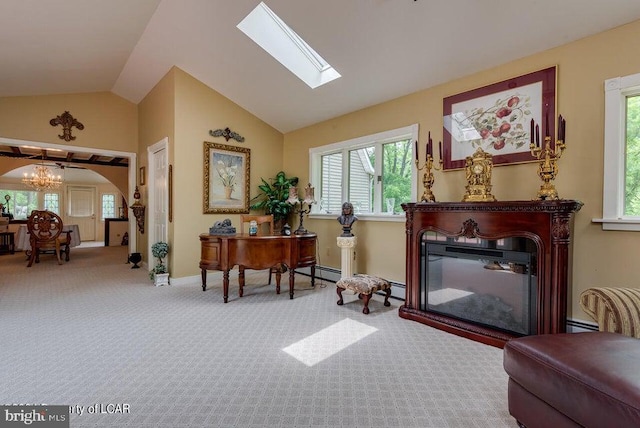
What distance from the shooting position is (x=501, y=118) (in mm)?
2873

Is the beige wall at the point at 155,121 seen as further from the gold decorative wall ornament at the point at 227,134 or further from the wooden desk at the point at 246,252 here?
the wooden desk at the point at 246,252

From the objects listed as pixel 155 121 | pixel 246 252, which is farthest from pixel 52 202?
pixel 246 252

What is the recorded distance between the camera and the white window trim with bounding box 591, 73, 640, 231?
7.45 feet

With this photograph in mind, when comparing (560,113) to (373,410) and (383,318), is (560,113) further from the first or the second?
(373,410)

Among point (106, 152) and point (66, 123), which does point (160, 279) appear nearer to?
point (106, 152)

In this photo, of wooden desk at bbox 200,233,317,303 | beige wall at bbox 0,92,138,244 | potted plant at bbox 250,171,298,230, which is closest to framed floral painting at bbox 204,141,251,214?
potted plant at bbox 250,171,298,230

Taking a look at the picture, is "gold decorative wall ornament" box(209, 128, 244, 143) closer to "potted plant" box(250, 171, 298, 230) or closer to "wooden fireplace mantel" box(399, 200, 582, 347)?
"potted plant" box(250, 171, 298, 230)

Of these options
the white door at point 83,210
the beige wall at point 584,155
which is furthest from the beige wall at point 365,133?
the white door at point 83,210

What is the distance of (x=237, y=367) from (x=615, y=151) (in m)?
3.21

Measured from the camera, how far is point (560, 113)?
253cm

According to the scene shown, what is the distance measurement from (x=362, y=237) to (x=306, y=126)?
7.14 feet

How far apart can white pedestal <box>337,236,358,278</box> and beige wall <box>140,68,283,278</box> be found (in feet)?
6.67

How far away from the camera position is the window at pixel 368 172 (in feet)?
12.4

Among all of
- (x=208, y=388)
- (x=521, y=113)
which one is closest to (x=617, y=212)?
(x=521, y=113)
